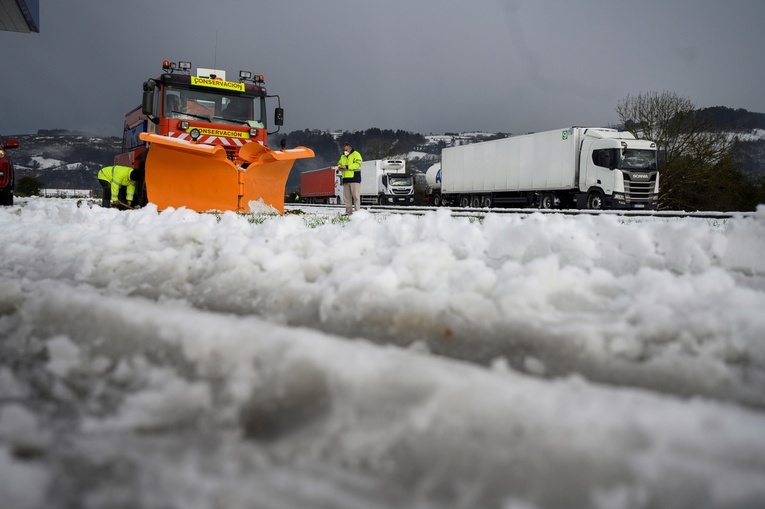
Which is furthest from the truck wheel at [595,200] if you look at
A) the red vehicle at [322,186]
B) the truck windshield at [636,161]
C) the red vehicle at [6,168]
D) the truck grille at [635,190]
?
the red vehicle at [322,186]

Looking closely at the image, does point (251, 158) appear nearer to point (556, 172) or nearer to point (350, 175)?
point (350, 175)

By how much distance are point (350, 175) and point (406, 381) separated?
13.1 metres

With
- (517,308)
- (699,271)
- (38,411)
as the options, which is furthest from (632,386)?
(38,411)

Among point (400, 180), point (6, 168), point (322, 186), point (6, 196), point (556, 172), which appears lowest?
point (6, 196)

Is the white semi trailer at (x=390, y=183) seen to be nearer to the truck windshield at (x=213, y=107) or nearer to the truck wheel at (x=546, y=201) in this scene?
the truck wheel at (x=546, y=201)

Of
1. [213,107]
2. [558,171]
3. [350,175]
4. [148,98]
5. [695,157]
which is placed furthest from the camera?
[695,157]

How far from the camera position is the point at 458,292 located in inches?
89.7

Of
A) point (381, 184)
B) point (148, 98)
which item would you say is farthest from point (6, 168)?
point (381, 184)

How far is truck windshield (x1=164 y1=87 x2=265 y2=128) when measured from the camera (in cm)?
1077

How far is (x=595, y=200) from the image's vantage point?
72.1ft

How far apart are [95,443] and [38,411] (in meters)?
0.29

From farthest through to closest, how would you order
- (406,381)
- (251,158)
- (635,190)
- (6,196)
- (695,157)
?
(695,157), (635,190), (6,196), (251,158), (406,381)

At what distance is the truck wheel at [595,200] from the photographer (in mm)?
21656

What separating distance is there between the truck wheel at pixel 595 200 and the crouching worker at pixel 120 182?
17.0 meters
